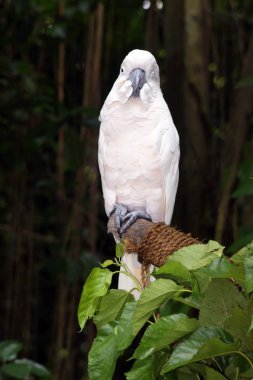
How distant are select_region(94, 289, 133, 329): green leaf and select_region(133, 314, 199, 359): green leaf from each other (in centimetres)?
11

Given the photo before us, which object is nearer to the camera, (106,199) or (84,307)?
(84,307)

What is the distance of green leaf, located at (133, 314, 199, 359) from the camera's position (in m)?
0.60

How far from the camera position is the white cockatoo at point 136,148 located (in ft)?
3.62

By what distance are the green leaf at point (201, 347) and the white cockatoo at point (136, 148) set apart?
475mm

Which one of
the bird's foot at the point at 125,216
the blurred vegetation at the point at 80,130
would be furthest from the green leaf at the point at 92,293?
the blurred vegetation at the point at 80,130

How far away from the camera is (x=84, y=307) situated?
0.70m

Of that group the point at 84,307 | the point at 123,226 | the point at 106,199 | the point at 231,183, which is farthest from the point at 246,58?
the point at 84,307

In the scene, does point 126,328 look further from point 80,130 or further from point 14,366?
point 80,130

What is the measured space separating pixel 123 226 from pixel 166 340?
0.48 metres

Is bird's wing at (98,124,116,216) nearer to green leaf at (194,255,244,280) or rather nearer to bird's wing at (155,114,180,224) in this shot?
bird's wing at (155,114,180,224)

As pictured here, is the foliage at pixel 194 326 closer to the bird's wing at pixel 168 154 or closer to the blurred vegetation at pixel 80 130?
the bird's wing at pixel 168 154

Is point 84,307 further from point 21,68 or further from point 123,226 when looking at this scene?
point 21,68

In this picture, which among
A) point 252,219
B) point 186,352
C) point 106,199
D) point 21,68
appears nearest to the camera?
point 186,352

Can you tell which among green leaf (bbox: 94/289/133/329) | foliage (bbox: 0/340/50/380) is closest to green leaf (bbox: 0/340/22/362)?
foliage (bbox: 0/340/50/380)
